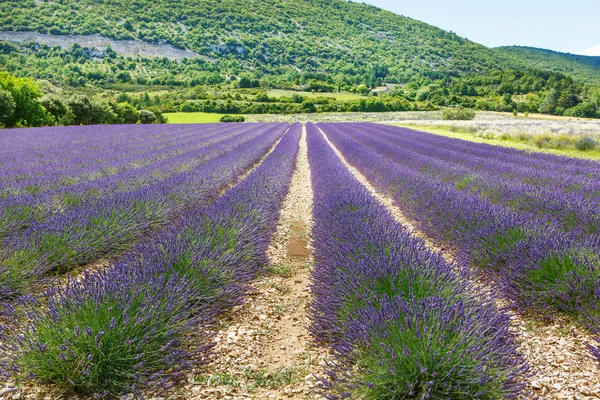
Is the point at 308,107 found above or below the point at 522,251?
below

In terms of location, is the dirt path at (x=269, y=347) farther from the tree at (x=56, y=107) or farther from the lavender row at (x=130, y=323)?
the tree at (x=56, y=107)

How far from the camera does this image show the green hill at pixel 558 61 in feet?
369

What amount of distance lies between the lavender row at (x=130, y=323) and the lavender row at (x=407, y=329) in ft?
2.54

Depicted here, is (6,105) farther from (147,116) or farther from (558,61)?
(558,61)

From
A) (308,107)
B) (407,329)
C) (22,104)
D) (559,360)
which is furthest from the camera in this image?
(308,107)

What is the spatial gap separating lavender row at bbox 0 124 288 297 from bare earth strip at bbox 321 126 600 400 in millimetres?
3327

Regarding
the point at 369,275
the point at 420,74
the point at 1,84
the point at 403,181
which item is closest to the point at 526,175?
the point at 403,181

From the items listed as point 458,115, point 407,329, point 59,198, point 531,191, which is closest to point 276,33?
point 458,115

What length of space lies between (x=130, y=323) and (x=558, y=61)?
153 m

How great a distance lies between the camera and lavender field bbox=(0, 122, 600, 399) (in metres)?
1.81

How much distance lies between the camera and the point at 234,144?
14672 millimetres

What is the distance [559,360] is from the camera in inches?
87.7

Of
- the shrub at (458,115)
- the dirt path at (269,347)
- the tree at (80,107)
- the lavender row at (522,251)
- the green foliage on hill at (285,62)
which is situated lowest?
the shrub at (458,115)

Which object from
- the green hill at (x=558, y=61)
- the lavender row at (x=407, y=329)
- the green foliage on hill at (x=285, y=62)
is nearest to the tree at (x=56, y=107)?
the green foliage on hill at (x=285, y=62)
